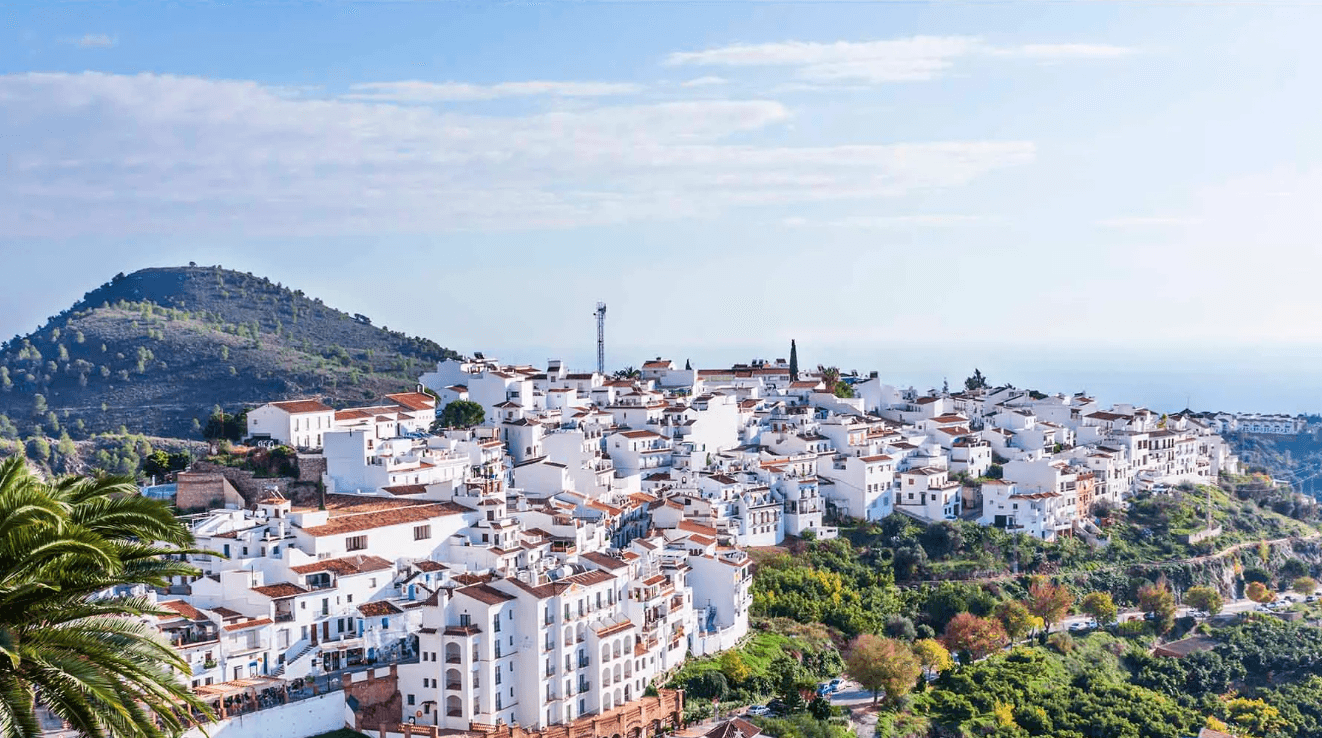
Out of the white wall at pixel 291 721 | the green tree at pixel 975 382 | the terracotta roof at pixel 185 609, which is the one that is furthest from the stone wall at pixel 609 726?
the green tree at pixel 975 382

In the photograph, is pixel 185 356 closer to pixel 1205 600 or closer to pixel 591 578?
pixel 591 578

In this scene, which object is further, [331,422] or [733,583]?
[331,422]

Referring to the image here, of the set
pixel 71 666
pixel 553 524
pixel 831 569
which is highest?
pixel 71 666

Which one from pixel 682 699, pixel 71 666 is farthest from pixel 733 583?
pixel 71 666

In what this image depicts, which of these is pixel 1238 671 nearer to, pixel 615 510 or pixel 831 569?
pixel 831 569

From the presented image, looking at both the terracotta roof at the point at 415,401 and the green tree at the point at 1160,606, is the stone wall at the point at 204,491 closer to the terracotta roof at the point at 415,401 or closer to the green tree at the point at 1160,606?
the terracotta roof at the point at 415,401

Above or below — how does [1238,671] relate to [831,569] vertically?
below
